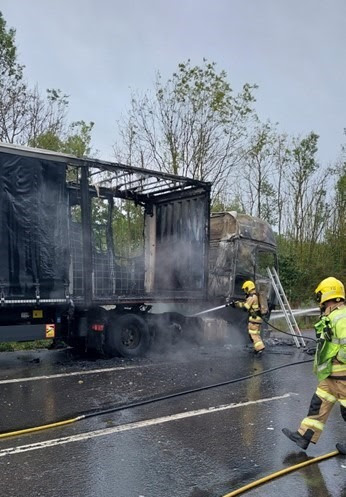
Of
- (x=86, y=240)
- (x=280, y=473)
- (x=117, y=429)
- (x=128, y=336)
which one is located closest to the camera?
(x=280, y=473)

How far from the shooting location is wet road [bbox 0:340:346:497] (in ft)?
12.8

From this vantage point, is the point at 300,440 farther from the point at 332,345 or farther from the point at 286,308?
the point at 286,308

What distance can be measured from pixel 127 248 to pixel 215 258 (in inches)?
90.6

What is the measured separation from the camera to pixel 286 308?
12555 mm

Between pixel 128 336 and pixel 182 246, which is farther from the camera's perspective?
pixel 182 246

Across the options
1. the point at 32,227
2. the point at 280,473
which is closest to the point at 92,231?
the point at 32,227

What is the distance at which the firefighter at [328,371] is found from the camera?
4496 mm

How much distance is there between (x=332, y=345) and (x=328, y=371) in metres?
0.24

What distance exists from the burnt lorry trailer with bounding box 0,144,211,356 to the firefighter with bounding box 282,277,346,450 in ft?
16.3

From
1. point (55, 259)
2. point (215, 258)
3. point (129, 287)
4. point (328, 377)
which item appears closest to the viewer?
point (328, 377)

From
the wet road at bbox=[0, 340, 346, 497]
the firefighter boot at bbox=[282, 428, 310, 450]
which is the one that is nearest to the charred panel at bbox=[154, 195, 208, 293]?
the wet road at bbox=[0, 340, 346, 497]

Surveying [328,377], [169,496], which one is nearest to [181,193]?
[328,377]

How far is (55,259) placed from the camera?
849cm

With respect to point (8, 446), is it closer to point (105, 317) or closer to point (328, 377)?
point (328, 377)
